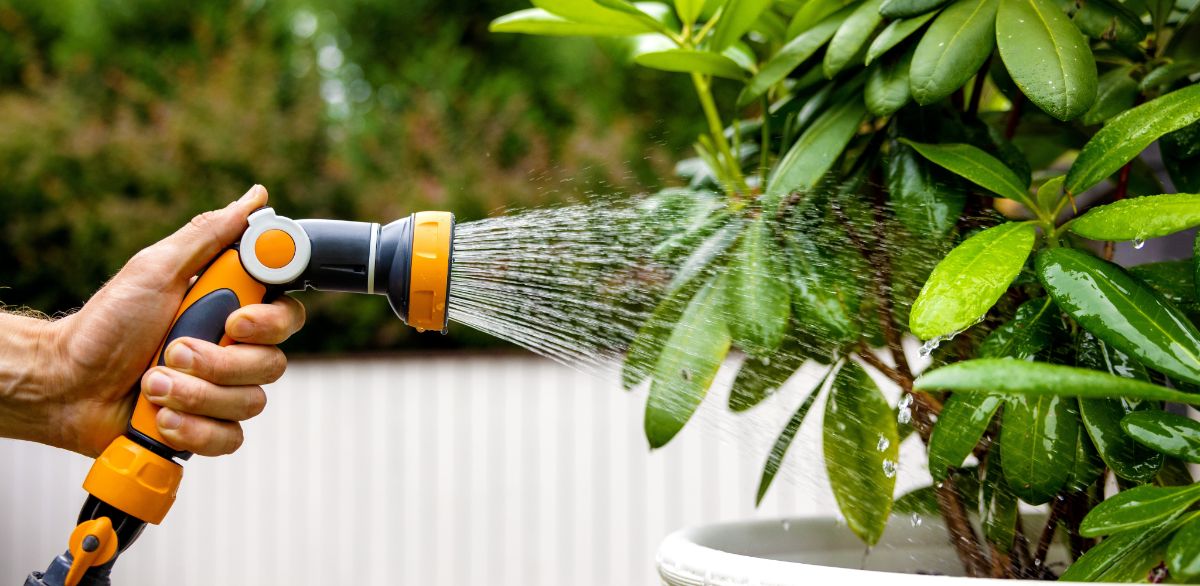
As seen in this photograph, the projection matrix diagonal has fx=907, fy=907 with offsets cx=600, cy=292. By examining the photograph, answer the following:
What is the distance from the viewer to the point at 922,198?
787 mm

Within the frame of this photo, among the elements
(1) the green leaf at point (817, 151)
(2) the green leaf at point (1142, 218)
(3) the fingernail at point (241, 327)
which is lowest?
(3) the fingernail at point (241, 327)

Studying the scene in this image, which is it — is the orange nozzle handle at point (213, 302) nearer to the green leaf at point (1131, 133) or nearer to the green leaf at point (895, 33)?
the green leaf at point (895, 33)

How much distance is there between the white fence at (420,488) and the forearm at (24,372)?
230cm

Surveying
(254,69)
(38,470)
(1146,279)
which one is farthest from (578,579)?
(1146,279)

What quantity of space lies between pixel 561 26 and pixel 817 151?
1.01 ft

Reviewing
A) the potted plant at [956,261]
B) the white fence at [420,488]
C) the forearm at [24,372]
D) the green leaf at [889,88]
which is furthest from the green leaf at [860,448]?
the white fence at [420,488]

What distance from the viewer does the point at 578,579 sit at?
311 cm

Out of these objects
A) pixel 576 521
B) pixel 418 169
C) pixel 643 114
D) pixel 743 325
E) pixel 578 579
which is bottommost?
pixel 578 579

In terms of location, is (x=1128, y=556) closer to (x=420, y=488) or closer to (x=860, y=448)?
(x=860, y=448)

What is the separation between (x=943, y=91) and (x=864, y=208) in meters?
0.20

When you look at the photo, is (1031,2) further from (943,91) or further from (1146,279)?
(1146,279)

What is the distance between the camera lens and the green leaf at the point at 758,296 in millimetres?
784

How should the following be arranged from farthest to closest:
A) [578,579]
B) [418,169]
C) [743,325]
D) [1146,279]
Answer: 1. [418,169]
2. [578,579]
3. [743,325]
4. [1146,279]

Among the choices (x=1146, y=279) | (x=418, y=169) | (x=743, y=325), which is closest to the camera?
(x=1146, y=279)
